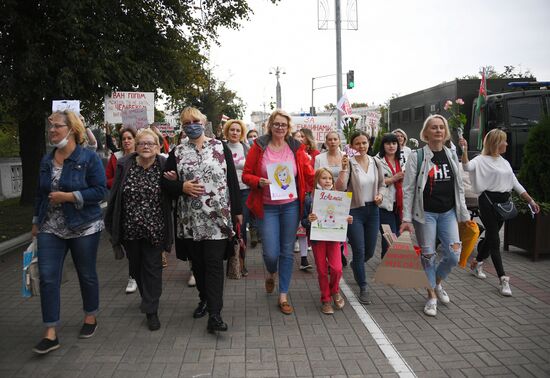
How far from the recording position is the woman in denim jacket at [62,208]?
4.00 metres

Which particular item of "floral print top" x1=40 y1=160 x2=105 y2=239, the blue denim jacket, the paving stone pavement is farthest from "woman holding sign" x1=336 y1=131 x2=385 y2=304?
"floral print top" x1=40 y1=160 x2=105 y2=239

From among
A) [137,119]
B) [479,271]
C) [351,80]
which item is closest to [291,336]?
[479,271]

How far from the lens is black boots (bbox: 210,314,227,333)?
168 inches

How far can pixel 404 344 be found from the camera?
4074 millimetres

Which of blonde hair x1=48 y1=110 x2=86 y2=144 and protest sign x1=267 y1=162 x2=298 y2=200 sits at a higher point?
blonde hair x1=48 y1=110 x2=86 y2=144

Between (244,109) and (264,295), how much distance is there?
122 feet

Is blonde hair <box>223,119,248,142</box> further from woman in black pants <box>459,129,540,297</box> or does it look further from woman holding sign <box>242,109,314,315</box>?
woman in black pants <box>459,129,540,297</box>

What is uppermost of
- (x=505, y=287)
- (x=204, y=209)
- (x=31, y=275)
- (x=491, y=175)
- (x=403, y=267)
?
(x=491, y=175)

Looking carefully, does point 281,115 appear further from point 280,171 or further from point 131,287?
point 131,287

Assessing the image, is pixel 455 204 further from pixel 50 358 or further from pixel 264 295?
pixel 50 358

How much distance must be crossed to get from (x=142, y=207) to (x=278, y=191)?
4.28 ft

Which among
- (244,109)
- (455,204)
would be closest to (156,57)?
(455,204)

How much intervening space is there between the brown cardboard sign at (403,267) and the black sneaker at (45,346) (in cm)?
305

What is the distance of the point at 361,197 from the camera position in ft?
17.3
